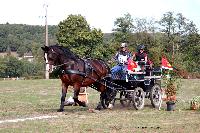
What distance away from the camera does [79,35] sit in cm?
7006

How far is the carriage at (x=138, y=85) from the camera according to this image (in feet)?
50.3

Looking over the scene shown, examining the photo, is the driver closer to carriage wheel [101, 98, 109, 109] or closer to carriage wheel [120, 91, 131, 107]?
carriage wheel [120, 91, 131, 107]

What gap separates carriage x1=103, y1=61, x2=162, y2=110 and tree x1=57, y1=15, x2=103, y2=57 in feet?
171

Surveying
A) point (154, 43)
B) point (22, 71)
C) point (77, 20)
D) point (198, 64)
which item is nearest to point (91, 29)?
point (77, 20)

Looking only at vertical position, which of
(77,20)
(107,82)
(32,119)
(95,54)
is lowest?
(32,119)

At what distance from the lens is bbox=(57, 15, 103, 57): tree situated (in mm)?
69875

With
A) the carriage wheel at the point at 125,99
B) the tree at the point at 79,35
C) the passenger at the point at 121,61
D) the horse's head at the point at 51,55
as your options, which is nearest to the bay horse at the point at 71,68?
the horse's head at the point at 51,55

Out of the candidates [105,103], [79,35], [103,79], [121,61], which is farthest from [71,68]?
[79,35]

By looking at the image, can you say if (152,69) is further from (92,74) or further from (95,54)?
(95,54)

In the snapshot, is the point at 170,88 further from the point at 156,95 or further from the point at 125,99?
the point at 125,99

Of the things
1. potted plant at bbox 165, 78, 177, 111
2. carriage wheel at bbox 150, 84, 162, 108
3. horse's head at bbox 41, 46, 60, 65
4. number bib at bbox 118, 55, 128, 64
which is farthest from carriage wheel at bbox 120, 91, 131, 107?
horse's head at bbox 41, 46, 60, 65

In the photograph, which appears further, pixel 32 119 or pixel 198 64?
pixel 198 64

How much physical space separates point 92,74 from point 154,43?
6090 centimetres

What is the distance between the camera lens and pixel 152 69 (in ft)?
52.8
